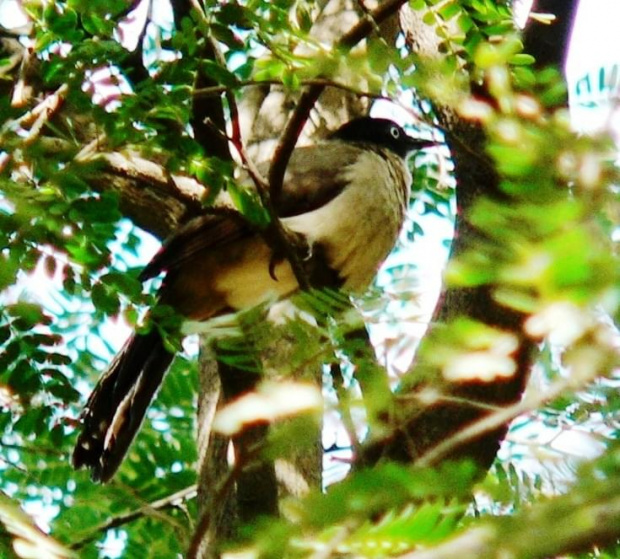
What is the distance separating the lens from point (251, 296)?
15.3 feet

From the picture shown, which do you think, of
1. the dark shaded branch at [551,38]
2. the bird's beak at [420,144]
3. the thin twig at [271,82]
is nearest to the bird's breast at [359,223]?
the bird's beak at [420,144]

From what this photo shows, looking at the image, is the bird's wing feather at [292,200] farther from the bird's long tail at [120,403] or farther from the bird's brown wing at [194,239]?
the bird's long tail at [120,403]

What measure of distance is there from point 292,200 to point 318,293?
197 cm

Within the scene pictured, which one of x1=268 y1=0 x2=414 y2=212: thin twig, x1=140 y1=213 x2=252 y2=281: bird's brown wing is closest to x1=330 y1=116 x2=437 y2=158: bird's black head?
x1=140 y1=213 x2=252 y2=281: bird's brown wing

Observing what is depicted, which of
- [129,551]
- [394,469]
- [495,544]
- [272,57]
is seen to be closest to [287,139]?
[272,57]

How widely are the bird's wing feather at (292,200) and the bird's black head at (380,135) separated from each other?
0.48ft

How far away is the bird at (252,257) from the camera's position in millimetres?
4031

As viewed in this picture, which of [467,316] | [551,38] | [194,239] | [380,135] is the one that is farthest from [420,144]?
[467,316]

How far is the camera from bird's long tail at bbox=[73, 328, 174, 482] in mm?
3820

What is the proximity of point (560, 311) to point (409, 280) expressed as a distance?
4.14 feet

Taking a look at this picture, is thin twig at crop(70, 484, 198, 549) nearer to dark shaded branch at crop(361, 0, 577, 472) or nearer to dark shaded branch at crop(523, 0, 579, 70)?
dark shaded branch at crop(361, 0, 577, 472)

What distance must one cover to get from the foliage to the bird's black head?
477mm

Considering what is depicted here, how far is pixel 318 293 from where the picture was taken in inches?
105

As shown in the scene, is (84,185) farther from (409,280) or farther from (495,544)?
(495,544)
